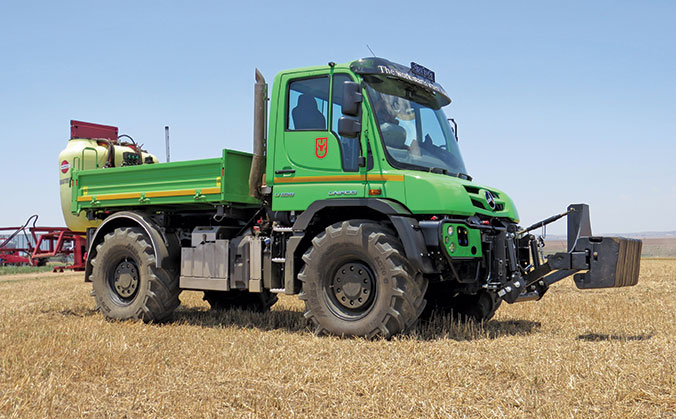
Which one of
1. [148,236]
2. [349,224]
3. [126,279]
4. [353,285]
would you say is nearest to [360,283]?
[353,285]

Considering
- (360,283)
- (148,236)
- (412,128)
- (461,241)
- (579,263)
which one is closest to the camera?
(461,241)

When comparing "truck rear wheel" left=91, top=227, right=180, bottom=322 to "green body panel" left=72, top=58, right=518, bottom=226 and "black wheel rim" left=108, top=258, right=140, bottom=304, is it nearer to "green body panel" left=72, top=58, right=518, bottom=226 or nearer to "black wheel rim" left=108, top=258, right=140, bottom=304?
"black wheel rim" left=108, top=258, right=140, bottom=304

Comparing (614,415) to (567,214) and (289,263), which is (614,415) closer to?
(567,214)

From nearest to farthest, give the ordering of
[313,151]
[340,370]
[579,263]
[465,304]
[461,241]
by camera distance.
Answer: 1. [340,370]
2. [461,241]
3. [579,263]
4. [313,151]
5. [465,304]

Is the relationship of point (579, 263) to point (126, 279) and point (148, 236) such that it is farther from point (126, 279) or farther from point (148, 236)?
point (126, 279)

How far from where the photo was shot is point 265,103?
871 cm

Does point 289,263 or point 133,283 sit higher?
point 289,263

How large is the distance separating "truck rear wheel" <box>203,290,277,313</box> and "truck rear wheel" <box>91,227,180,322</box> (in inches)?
58.0

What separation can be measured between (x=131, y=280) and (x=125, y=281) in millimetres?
101

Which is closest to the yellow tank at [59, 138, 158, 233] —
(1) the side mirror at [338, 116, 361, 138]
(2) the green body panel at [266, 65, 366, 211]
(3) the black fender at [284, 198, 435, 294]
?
(2) the green body panel at [266, 65, 366, 211]

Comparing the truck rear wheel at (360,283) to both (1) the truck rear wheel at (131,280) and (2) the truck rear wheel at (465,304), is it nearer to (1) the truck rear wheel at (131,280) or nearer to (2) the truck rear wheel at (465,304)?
(2) the truck rear wheel at (465,304)

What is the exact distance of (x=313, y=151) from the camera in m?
7.83

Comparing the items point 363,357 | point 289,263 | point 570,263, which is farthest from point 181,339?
point 570,263

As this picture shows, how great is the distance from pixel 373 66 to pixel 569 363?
3.94m
